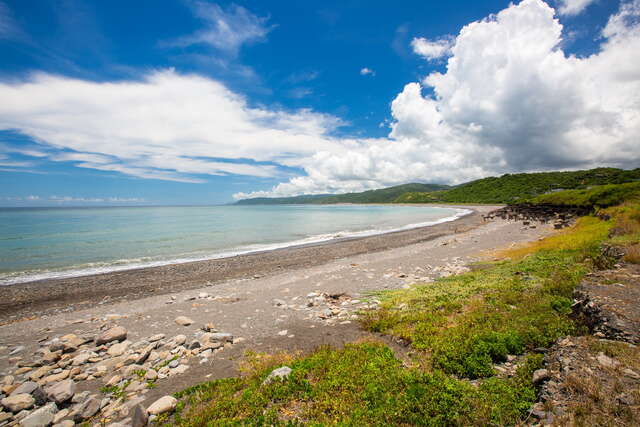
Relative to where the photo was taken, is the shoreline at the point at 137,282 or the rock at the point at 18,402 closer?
the rock at the point at 18,402

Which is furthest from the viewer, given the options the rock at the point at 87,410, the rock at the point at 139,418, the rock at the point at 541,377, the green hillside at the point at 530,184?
the green hillside at the point at 530,184

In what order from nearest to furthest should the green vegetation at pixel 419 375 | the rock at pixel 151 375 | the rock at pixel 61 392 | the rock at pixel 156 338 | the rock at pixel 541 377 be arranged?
1. the green vegetation at pixel 419 375
2. the rock at pixel 541 377
3. the rock at pixel 61 392
4. the rock at pixel 151 375
5. the rock at pixel 156 338

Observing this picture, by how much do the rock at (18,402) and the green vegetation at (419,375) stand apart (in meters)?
3.72

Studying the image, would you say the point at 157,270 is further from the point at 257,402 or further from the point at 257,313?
the point at 257,402

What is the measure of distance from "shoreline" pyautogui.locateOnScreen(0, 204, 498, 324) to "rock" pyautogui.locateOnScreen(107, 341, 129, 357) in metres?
8.81

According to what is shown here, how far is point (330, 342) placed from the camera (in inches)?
333

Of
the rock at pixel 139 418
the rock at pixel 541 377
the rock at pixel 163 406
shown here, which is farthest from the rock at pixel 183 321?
the rock at pixel 541 377

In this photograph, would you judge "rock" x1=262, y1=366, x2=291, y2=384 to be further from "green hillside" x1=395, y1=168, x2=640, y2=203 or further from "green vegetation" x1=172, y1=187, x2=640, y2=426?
"green hillside" x1=395, y1=168, x2=640, y2=203

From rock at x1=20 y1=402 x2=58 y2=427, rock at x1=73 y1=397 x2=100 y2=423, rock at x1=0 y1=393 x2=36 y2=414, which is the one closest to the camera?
rock at x1=20 y1=402 x2=58 y2=427

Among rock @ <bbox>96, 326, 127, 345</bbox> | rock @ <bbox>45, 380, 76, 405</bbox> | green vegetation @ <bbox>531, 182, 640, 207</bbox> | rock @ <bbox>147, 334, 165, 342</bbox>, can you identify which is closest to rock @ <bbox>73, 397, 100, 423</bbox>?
rock @ <bbox>45, 380, 76, 405</bbox>

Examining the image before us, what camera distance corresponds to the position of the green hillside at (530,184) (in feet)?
430

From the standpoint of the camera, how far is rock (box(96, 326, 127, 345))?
32.2 feet

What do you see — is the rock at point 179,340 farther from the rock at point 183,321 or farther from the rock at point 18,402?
the rock at point 18,402

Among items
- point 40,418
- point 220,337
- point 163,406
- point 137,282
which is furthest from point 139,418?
point 137,282
